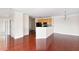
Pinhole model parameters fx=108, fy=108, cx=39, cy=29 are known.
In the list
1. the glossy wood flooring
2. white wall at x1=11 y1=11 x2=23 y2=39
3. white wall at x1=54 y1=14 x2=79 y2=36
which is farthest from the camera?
white wall at x1=54 y1=14 x2=79 y2=36

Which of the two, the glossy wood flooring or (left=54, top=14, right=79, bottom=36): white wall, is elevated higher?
(left=54, top=14, right=79, bottom=36): white wall

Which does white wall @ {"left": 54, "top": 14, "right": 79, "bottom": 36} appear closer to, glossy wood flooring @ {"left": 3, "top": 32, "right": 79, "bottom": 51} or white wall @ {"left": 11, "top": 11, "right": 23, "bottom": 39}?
glossy wood flooring @ {"left": 3, "top": 32, "right": 79, "bottom": 51}

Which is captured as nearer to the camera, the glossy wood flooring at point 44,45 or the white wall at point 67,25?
the glossy wood flooring at point 44,45

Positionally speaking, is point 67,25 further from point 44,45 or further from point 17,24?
point 44,45

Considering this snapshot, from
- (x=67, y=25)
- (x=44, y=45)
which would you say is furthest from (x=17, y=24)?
(x=67, y=25)

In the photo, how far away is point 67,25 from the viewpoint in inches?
387

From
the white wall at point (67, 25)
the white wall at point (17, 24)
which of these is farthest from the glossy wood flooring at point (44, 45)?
the white wall at point (67, 25)

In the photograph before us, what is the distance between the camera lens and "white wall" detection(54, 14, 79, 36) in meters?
9.08

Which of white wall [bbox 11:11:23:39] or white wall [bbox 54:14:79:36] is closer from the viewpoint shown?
white wall [bbox 11:11:23:39]

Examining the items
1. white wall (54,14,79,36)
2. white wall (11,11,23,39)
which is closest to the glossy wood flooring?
white wall (11,11,23,39)

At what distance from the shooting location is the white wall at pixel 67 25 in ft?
29.8

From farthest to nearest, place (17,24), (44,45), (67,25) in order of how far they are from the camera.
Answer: (67,25) → (17,24) → (44,45)

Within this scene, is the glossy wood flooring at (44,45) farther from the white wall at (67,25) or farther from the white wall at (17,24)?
the white wall at (67,25)
